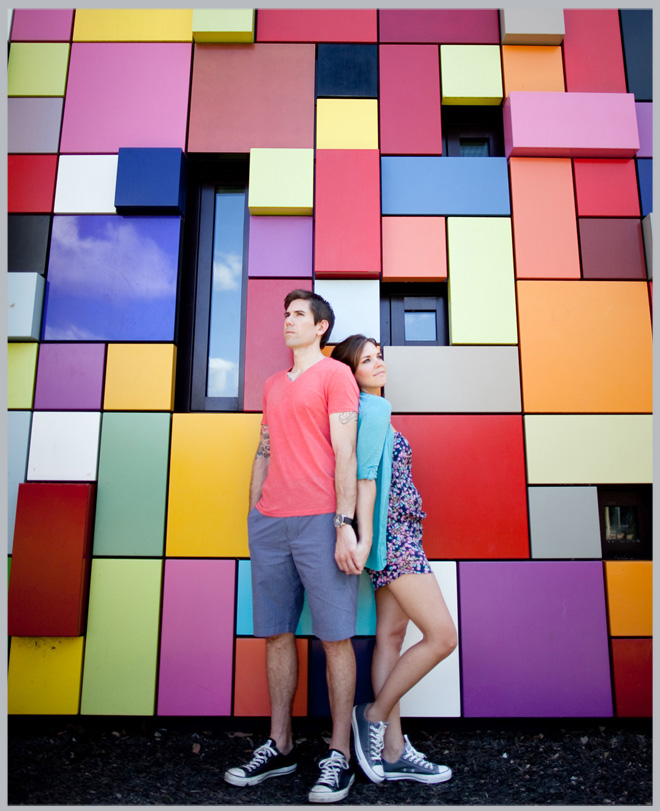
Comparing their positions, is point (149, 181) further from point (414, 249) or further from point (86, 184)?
point (414, 249)

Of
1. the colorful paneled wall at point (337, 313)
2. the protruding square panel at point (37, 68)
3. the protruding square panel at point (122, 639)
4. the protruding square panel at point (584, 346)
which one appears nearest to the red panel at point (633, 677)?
the colorful paneled wall at point (337, 313)

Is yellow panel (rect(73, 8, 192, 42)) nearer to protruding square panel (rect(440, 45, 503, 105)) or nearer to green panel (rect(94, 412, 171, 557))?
protruding square panel (rect(440, 45, 503, 105))

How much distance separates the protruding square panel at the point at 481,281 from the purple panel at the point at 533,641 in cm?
112

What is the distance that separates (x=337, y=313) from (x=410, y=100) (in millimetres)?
1250

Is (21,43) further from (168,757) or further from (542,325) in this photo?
(168,757)

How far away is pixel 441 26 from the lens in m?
2.81

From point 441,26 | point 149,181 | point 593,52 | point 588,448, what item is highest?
point 441,26

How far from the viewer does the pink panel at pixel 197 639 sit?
7.67 feet

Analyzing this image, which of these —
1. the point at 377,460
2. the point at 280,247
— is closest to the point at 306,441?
the point at 377,460

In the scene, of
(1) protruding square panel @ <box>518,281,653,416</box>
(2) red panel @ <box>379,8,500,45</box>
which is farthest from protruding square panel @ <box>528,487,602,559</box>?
(2) red panel @ <box>379,8,500,45</box>

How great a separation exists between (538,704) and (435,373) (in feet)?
5.17

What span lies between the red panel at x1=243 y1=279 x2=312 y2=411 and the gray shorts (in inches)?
26.7

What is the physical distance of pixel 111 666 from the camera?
236 centimetres

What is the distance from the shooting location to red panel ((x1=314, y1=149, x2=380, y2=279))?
2.56 m
